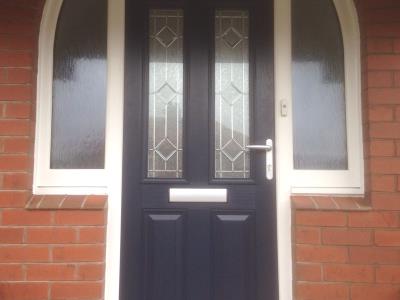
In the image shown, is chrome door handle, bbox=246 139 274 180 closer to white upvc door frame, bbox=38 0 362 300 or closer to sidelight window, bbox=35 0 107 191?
white upvc door frame, bbox=38 0 362 300

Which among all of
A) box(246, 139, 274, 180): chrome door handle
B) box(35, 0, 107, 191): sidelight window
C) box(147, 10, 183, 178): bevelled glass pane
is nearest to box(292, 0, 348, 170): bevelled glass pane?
box(246, 139, 274, 180): chrome door handle

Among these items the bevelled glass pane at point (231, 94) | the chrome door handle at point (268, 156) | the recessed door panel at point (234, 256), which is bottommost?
the recessed door panel at point (234, 256)

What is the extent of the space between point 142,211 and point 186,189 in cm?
29

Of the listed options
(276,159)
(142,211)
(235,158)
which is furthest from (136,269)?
(276,159)

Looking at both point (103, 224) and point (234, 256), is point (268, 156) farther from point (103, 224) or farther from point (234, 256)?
point (103, 224)

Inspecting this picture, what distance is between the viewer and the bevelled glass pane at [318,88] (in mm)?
2566

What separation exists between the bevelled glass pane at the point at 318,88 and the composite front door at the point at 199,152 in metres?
0.18

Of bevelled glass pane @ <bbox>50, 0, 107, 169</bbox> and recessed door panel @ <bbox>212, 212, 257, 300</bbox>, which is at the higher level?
bevelled glass pane @ <bbox>50, 0, 107, 169</bbox>

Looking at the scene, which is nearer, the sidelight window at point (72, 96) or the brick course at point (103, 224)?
the brick course at point (103, 224)

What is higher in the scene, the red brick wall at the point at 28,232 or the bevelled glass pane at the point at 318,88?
the bevelled glass pane at the point at 318,88

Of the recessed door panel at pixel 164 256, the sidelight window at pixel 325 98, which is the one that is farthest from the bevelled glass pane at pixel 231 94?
the recessed door panel at pixel 164 256

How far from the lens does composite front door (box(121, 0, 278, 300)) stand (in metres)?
2.51

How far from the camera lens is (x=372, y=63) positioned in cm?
240

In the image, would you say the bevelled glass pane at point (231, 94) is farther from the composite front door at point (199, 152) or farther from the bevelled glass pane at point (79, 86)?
the bevelled glass pane at point (79, 86)
